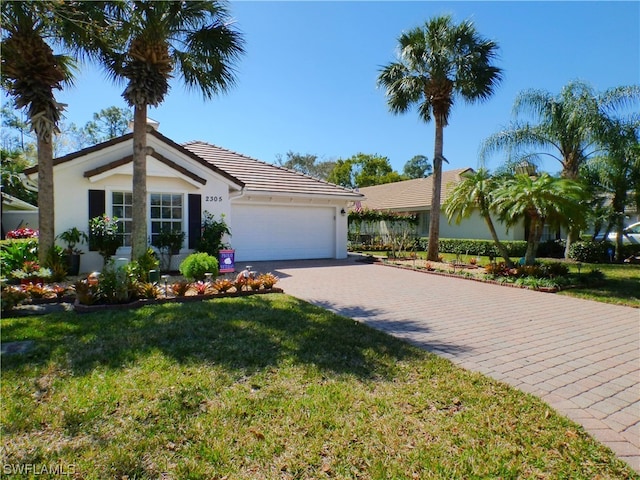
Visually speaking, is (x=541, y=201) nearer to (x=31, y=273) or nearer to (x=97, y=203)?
(x=97, y=203)

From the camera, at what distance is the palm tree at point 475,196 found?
500 inches

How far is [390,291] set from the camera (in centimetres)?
1019

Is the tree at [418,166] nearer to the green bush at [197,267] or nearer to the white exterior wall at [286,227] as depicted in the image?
the white exterior wall at [286,227]

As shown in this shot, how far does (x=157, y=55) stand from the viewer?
9.59 meters

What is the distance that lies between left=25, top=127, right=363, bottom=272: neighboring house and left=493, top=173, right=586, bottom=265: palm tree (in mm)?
7995

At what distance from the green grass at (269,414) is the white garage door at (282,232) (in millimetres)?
11323

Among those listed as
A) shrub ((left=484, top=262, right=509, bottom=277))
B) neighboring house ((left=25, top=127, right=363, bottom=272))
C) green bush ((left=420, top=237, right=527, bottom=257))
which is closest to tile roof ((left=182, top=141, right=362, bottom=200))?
neighboring house ((left=25, top=127, right=363, bottom=272))

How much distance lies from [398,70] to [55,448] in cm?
1808

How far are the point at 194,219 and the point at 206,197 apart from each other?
0.95 meters

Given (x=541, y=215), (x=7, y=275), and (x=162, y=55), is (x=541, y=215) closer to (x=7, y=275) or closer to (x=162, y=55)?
(x=162, y=55)

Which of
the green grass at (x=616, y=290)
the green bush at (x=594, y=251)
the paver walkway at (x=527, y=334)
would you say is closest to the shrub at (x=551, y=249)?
the green bush at (x=594, y=251)

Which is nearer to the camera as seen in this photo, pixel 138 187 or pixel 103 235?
pixel 138 187

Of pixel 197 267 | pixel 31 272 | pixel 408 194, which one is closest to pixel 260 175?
pixel 197 267

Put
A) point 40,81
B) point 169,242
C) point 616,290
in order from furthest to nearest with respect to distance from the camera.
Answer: point 169,242, point 616,290, point 40,81
